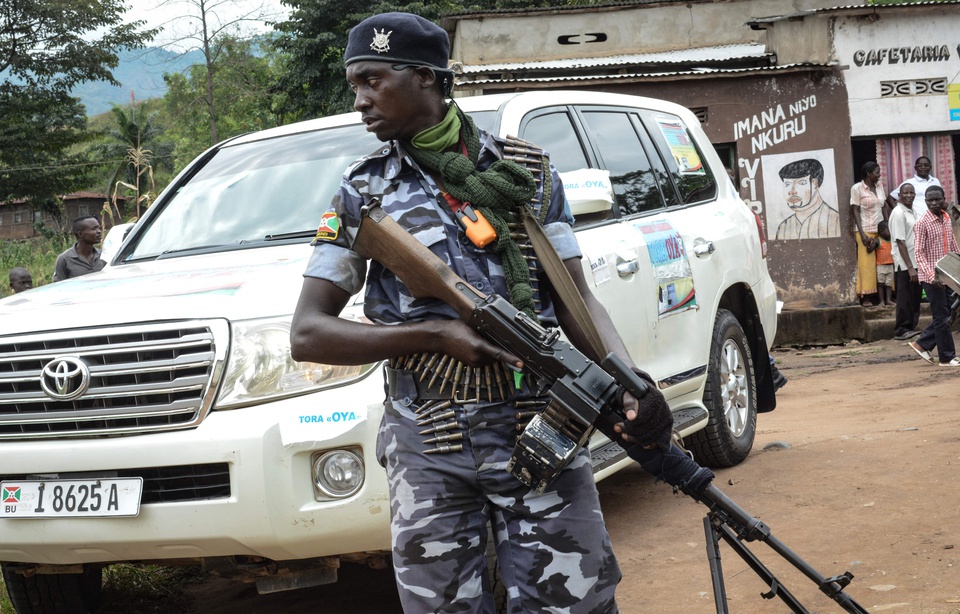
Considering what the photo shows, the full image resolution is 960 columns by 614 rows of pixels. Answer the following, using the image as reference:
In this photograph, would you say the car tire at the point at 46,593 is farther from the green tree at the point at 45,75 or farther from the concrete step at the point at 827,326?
the green tree at the point at 45,75

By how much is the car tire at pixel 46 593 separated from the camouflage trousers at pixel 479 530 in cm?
238

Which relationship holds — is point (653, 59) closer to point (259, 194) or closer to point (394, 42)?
point (259, 194)

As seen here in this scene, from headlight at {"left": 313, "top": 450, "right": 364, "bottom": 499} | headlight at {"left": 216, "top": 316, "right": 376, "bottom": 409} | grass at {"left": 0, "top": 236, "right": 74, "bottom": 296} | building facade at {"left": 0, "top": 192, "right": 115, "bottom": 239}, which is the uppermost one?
headlight at {"left": 216, "top": 316, "right": 376, "bottom": 409}

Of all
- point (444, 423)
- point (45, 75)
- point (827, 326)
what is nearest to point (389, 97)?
point (444, 423)

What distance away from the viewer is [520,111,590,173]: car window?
4.85m

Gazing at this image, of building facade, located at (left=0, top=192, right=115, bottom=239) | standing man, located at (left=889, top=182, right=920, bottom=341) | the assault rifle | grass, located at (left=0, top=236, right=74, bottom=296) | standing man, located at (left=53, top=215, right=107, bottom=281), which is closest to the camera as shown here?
the assault rifle

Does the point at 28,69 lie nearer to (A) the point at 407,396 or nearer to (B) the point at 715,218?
(B) the point at 715,218

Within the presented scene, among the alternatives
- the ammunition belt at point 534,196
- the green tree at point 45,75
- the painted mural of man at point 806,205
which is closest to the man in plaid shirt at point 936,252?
the painted mural of man at point 806,205

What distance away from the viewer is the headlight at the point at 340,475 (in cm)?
343

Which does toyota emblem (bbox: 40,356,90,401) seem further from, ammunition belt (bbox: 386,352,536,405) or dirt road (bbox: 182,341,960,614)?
ammunition belt (bbox: 386,352,536,405)

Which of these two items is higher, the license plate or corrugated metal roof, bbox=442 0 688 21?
corrugated metal roof, bbox=442 0 688 21

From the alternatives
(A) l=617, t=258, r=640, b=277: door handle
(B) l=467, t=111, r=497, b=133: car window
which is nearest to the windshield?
(B) l=467, t=111, r=497, b=133: car window

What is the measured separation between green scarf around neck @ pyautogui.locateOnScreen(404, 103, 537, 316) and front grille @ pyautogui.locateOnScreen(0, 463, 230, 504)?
1.48 m

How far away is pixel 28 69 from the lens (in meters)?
31.1
